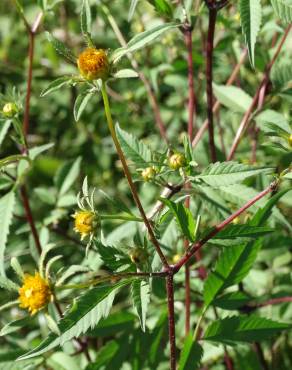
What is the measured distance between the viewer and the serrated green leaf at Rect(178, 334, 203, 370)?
121 centimetres

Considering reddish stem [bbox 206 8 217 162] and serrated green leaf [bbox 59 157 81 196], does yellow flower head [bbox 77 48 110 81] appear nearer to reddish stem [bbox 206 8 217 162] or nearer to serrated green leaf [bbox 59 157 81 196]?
reddish stem [bbox 206 8 217 162]

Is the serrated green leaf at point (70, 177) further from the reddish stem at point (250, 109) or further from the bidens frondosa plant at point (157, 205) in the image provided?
the reddish stem at point (250, 109)

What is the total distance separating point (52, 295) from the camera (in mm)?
1111

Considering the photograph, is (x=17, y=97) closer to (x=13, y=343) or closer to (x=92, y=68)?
(x=92, y=68)

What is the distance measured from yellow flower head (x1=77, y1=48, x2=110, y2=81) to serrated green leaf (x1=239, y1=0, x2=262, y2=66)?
0.27 m

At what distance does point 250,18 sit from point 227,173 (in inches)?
12.4

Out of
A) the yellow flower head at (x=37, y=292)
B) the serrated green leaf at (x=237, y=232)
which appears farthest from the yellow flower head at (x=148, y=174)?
the yellow flower head at (x=37, y=292)

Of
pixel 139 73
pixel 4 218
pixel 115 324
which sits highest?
pixel 139 73

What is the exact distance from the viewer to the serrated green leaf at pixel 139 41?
3.39 ft

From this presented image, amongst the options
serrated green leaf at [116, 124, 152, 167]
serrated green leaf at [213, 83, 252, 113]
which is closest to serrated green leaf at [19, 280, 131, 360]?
serrated green leaf at [116, 124, 152, 167]

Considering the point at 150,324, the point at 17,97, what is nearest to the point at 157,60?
the point at 17,97

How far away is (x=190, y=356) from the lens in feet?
4.05

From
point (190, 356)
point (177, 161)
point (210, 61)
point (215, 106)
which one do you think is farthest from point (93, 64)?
point (215, 106)

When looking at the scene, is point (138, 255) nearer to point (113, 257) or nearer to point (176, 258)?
point (113, 257)
